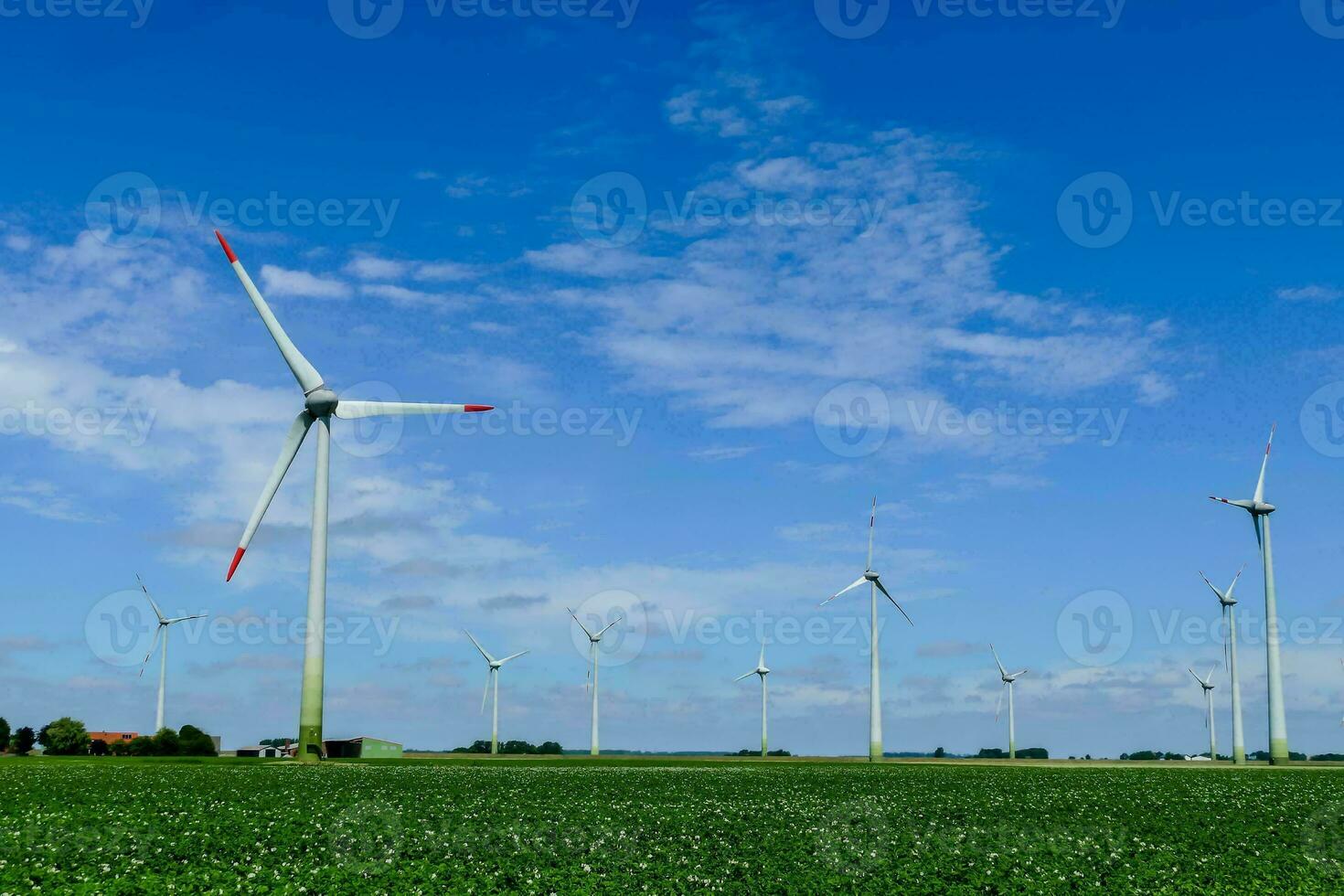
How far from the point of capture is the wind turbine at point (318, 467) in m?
69.7

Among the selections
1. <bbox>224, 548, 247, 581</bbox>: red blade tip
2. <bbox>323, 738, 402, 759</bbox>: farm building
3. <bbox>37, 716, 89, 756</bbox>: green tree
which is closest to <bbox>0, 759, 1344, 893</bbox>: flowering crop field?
<bbox>224, 548, 247, 581</bbox>: red blade tip

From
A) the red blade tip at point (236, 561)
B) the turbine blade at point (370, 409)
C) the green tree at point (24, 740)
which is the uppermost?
the turbine blade at point (370, 409)

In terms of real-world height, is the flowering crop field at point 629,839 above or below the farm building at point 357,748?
above

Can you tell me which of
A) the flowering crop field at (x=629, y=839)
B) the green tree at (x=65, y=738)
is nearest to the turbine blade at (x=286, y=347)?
the flowering crop field at (x=629, y=839)

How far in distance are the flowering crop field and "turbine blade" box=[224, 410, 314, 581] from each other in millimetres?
19541

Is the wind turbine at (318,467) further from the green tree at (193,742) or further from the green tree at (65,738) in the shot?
the green tree at (65,738)

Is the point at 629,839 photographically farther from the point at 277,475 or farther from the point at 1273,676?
the point at 1273,676

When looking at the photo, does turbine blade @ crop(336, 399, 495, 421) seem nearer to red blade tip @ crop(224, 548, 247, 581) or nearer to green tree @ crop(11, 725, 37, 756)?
red blade tip @ crop(224, 548, 247, 581)

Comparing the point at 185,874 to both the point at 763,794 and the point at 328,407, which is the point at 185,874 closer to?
the point at 763,794

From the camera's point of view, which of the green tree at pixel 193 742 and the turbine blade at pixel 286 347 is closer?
the turbine blade at pixel 286 347

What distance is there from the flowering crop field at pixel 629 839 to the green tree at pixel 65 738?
355 feet

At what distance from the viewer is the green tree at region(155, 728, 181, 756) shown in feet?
318

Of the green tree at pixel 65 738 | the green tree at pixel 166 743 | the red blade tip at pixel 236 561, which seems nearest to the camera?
the red blade tip at pixel 236 561

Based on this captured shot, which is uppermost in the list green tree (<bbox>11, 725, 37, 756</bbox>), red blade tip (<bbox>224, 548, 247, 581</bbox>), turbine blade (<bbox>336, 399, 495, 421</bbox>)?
turbine blade (<bbox>336, 399, 495, 421</bbox>)
